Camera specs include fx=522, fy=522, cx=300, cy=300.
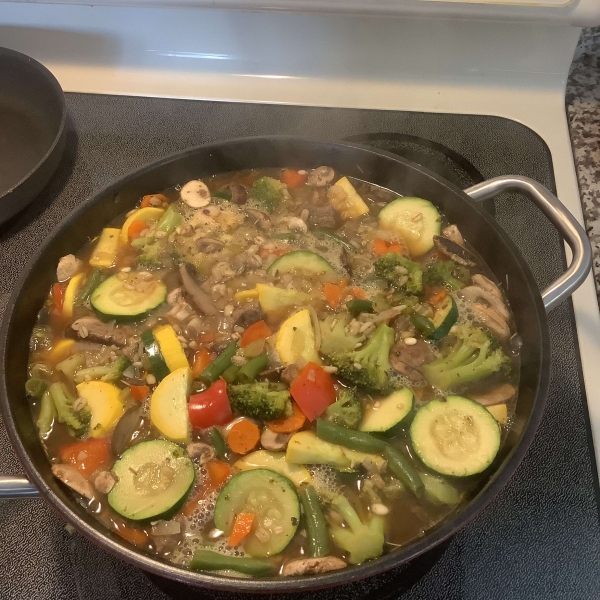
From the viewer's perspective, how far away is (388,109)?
2256 mm

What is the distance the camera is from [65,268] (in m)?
1.72

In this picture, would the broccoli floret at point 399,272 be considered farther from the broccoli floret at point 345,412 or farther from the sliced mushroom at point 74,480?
the sliced mushroom at point 74,480

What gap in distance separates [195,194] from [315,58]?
881mm

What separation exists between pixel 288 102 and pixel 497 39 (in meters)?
0.90

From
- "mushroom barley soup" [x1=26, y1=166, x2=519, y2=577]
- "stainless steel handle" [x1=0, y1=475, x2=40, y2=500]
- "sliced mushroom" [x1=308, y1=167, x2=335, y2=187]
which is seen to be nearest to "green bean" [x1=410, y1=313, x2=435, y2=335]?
"mushroom barley soup" [x1=26, y1=166, x2=519, y2=577]

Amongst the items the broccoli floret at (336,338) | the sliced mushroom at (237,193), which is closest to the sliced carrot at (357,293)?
the broccoli floret at (336,338)

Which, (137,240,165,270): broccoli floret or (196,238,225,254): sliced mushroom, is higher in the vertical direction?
(196,238,225,254): sliced mushroom

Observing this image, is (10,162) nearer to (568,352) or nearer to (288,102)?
(288,102)

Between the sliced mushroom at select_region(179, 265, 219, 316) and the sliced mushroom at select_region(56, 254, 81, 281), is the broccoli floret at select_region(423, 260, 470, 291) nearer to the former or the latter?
the sliced mushroom at select_region(179, 265, 219, 316)

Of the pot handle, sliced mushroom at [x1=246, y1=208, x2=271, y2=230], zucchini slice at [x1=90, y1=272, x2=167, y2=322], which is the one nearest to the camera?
the pot handle

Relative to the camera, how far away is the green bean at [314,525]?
123 centimetres

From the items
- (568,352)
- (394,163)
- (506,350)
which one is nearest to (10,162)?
(394,163)

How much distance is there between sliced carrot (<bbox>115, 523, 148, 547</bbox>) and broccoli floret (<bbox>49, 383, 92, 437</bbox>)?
288mm

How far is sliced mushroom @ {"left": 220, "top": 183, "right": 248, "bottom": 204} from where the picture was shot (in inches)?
76.0
